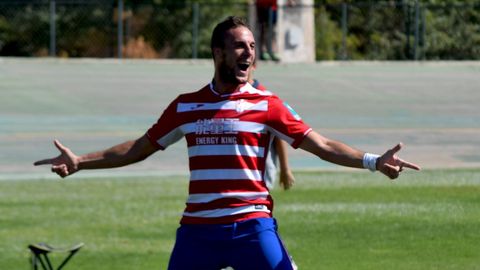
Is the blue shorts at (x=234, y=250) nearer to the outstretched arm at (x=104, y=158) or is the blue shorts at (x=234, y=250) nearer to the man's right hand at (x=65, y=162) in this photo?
the outstretched arm at (x=104, y=158)

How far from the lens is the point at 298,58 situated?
3512 centimetres

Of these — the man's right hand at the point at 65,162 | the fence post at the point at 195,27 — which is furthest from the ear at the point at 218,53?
the fence post at the point at 195,27

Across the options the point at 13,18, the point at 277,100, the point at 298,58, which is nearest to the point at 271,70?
the point at 298,58

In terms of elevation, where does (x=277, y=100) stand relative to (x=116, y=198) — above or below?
above

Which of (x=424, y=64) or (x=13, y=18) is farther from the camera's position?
(x=13, y=18)

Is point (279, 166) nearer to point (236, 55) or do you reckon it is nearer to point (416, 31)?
point (236, 55)

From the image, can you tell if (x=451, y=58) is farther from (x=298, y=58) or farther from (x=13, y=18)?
(x=13, y=18)

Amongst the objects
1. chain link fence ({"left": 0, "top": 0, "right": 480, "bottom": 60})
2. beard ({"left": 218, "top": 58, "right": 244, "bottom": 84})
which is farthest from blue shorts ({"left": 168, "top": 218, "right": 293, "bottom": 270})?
chain link fence ({"left": 0, "top": 0, "right": 480, "bottom": 60})

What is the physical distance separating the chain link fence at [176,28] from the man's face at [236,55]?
31497mm

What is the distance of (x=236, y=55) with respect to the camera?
249 inches

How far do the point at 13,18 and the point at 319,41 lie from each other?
9.78m

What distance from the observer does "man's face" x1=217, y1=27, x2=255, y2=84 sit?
6.34 meters

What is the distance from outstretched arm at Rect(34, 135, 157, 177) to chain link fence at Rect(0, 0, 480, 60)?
31.1 m

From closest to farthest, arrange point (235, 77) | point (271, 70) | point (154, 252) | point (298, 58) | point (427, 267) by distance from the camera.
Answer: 1. point (235, 77)
2. point (427, 267)
3. point (154, 252)
4. point (271, 70)
5. point (298, 58)
